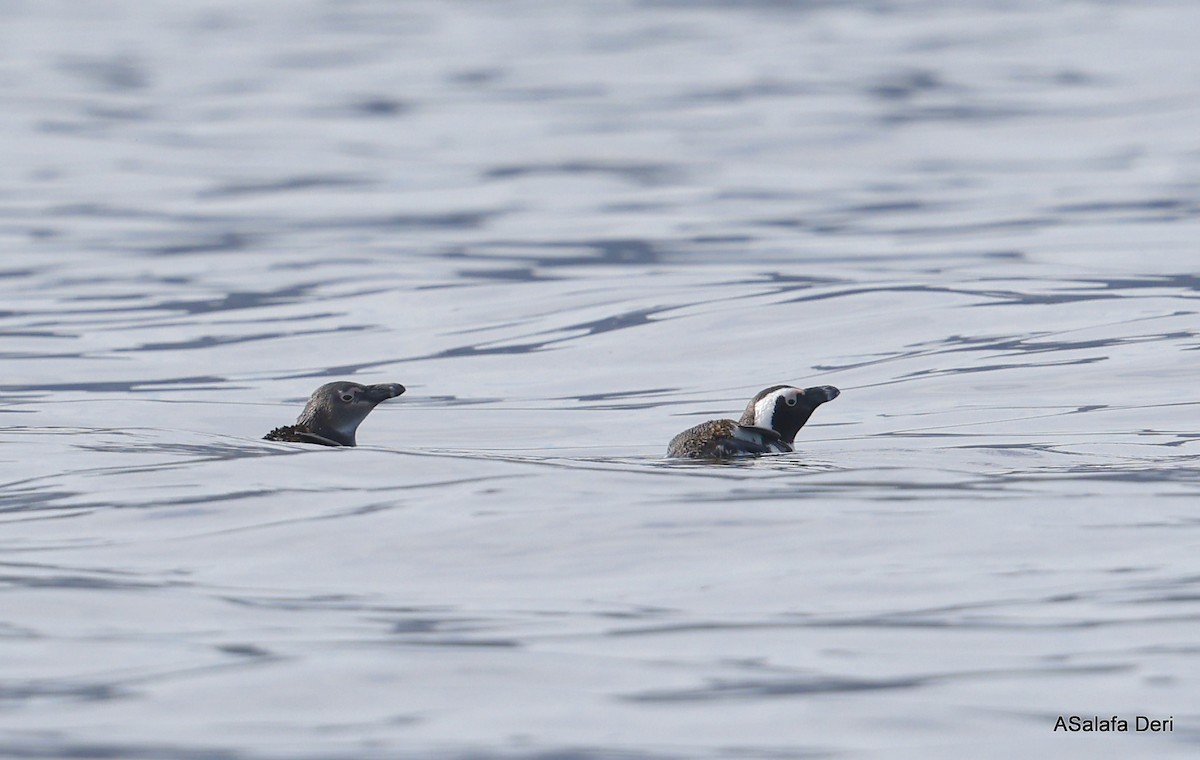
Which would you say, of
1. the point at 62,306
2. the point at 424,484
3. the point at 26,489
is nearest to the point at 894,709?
the point at 424,484

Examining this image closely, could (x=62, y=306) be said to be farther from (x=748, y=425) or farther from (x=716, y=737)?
(x=716, y=737)

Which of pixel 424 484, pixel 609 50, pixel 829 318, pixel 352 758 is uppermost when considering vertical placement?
pixel 609 50

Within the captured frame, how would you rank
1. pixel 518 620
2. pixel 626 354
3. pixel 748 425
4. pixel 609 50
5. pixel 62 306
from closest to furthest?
pixel 518 620 → pixel 748 425 → pixel 626 354 → pixel 62 306 → pixel 609 50

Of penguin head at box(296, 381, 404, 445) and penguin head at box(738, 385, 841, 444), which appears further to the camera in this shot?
penguin head at box(296, 381, 404, 445)

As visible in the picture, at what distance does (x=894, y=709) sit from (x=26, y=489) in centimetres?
592

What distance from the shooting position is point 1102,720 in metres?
6.90

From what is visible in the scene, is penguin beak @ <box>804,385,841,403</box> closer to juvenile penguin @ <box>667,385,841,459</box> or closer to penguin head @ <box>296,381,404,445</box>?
juvenile penguin @ <box>667,385,841,459</box>

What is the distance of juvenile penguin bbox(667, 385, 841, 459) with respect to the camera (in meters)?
12.4

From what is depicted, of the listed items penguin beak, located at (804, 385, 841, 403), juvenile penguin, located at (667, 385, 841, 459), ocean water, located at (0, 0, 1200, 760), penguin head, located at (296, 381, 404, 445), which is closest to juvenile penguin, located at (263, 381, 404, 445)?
penguin head, located at (296, 381, 404, 445)

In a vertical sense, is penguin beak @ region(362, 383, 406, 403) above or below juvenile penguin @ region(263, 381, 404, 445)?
above

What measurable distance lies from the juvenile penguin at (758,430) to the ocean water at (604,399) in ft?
1.22

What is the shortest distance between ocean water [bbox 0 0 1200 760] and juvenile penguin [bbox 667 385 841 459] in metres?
0.37

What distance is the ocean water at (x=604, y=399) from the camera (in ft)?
23.9

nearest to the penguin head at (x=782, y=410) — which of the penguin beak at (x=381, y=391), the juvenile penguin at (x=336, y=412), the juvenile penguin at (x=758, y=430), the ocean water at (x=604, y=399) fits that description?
the juvenile penguin at (x=758, y=430)
